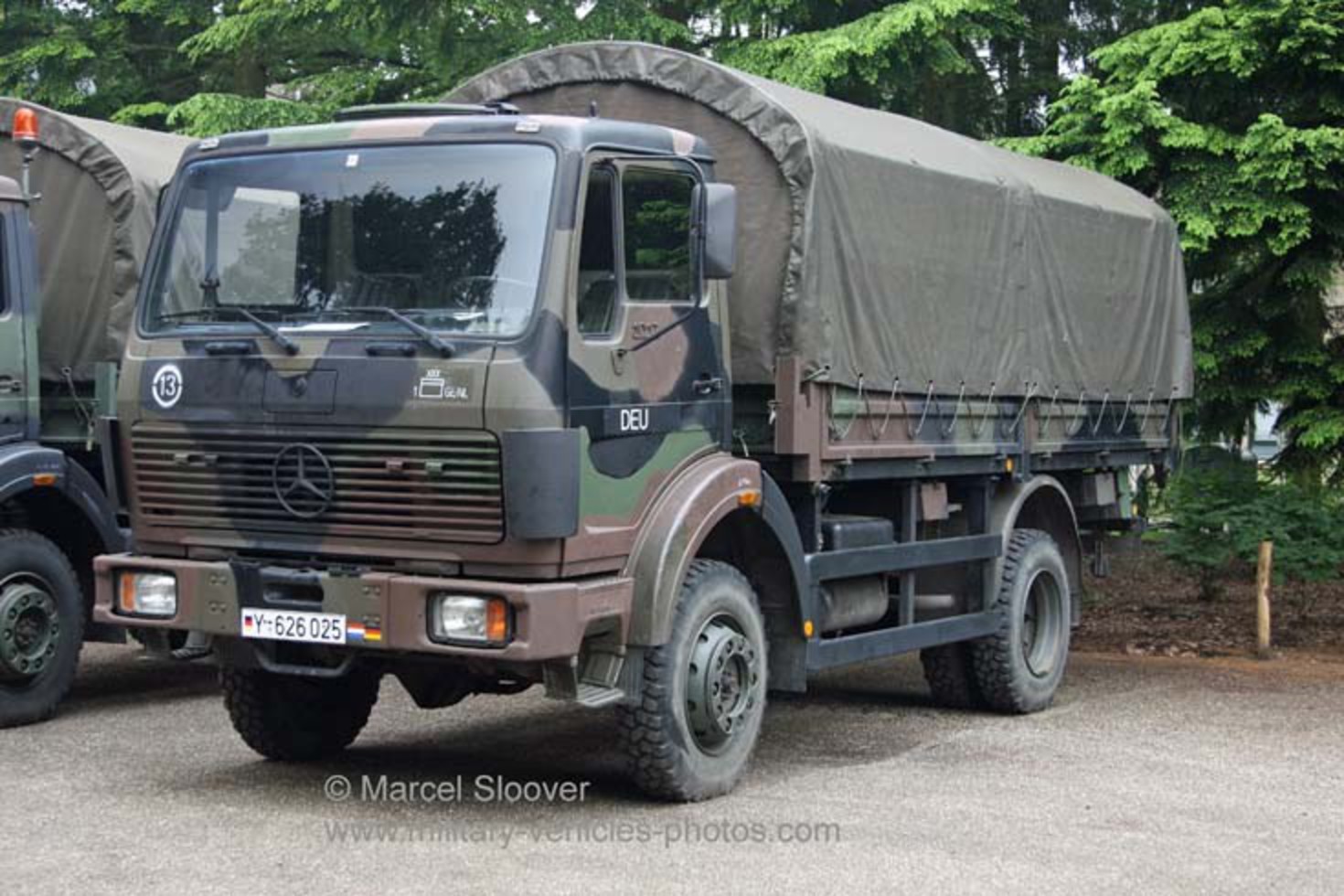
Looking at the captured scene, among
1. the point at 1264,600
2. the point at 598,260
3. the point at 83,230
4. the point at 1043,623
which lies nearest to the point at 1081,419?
the point at 1043,623

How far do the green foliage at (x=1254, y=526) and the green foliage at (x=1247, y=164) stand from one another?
422 millimetres

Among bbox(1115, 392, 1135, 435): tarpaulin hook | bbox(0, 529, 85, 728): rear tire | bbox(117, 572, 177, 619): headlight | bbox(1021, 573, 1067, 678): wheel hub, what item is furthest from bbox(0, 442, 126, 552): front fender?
bbox(1115, 392, 1135, 435): tarpaulin hook

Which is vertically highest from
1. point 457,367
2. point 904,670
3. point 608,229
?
point 608,229

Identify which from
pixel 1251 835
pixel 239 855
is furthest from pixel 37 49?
pixel 1251 835

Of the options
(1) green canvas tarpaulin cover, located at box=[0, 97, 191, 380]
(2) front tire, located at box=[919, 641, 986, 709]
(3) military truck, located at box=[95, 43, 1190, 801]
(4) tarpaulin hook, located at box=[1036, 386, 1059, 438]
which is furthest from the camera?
(4) tarpaulin hook, located at box=[1036, 386, 1059, 438]

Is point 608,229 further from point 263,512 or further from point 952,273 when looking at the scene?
point 952,273

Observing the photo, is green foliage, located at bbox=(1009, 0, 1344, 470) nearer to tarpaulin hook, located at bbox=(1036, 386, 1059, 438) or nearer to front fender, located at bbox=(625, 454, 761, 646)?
tarpaulin hook, located at bbox=(1036, 386, 1059, 438)

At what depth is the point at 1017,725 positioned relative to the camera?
1065 centimetres

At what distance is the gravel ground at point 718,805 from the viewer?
700cm

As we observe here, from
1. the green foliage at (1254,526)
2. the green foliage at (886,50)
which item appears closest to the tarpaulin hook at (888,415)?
the green foliage at (886,50)

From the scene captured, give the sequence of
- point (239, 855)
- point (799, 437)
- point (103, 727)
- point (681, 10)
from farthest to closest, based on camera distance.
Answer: point (681, 10) < point (103, 727) < point (799, 437) < point (239, 855)

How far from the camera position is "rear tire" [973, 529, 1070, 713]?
10922 millimetres

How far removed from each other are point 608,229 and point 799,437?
157cm

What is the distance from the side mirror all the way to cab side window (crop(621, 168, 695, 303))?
0.11m
